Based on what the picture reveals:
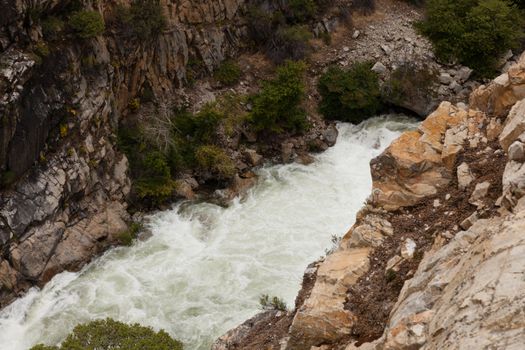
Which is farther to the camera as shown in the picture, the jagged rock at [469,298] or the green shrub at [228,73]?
the green shrub at [228,73]

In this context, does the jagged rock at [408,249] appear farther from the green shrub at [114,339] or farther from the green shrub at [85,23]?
the green shrub at [85,23]

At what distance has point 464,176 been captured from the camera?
9.77m

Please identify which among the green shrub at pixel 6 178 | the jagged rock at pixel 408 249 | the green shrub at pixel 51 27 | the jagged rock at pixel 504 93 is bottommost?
the jagged rock at pixel 408 249

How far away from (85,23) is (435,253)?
1441cm

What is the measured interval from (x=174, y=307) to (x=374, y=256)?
8.40 meters

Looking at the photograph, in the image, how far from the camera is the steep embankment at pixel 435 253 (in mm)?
5406

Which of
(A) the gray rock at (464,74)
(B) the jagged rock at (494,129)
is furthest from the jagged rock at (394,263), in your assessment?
(A) the gray rock at (464,74)

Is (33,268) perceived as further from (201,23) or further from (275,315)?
(201,23)

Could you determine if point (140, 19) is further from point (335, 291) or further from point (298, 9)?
point (335, 291)

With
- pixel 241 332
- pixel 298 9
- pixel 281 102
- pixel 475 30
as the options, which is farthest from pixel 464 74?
pixel 241 332

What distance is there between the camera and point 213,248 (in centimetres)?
1834

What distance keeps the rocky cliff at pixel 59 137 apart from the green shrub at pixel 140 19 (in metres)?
0.32

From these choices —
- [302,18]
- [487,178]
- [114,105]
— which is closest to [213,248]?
[114,105]

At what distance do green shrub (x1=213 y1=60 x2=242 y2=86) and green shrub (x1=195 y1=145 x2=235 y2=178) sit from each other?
15.4 feet
